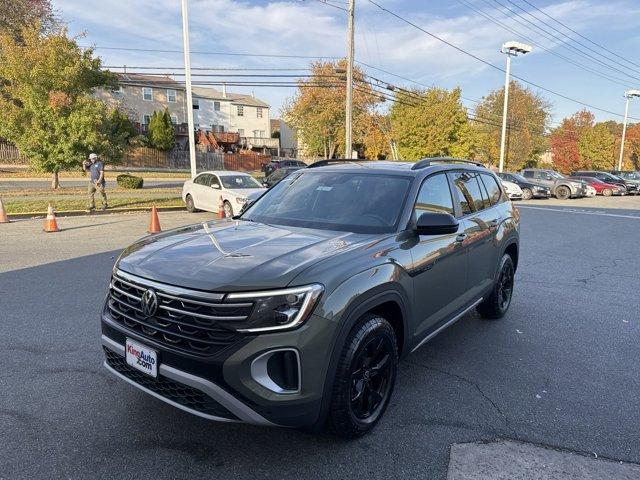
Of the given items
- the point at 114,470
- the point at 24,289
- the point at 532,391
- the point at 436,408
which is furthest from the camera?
the point at 24,289

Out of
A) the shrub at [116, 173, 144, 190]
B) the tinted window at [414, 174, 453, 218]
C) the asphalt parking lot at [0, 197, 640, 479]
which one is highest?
the tinted window at [414, 174, 453, 218]

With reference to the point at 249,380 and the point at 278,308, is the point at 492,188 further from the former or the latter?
the point at 249,380

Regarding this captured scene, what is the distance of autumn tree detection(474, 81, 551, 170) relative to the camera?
56.7 m

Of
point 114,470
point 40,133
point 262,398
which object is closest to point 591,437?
point 262,398

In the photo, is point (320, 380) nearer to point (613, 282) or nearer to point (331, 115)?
point (613, 282)

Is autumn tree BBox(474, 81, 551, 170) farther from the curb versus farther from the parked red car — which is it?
the curb

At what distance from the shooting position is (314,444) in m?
2.89

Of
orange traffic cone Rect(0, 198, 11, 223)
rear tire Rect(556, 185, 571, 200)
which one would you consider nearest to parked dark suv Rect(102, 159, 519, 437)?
orange traffic cone Rect(0, 198, 11, 223)

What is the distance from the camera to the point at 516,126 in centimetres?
6009

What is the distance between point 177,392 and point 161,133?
46.7m

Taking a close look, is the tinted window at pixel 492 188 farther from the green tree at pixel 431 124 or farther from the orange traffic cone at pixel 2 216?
the green tree at pixel 431 124

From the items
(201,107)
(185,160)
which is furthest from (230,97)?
(185,160)

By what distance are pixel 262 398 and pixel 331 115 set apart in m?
46.8

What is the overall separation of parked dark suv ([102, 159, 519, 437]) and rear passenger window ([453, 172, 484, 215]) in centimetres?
40
